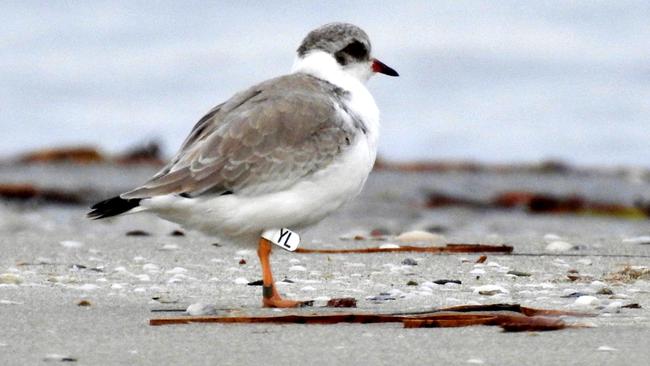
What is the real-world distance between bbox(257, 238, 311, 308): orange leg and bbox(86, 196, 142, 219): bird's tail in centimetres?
70

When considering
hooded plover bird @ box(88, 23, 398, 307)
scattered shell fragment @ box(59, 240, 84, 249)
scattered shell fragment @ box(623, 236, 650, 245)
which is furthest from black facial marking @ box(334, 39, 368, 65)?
scattered shell fragment @ box(623, 236, 650, 245)

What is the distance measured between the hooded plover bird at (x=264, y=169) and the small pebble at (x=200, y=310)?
407 millimetres

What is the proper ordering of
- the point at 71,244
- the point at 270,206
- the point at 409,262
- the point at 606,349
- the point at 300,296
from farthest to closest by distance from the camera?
the point at 71,244
the point at 409,262
the point at 300,296
the point at 270,206
the point at 606,349

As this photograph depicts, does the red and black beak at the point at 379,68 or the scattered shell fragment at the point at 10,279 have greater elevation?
the red and black beak at the point at 379,68

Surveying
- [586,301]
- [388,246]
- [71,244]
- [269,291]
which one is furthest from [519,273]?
[71,244]

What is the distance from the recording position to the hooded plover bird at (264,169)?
6.28 m

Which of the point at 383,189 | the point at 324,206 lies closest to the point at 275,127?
the point at 324,206

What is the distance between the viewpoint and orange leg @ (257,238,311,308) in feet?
20.5

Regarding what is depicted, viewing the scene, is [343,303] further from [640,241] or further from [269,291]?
[640,241]

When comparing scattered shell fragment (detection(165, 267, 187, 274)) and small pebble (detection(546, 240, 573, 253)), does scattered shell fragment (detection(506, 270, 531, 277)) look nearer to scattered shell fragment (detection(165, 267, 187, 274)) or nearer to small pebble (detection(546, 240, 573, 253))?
small pebble (detection(546, 240, 573, 253))

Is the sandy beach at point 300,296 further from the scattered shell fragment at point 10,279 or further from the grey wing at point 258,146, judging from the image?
the grey wing at point 258,146

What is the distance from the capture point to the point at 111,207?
6.18 metres

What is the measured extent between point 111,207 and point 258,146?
30.1 inches

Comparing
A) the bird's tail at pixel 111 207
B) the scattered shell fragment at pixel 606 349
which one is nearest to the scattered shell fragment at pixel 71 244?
the bird's tail at pixel 111 207
